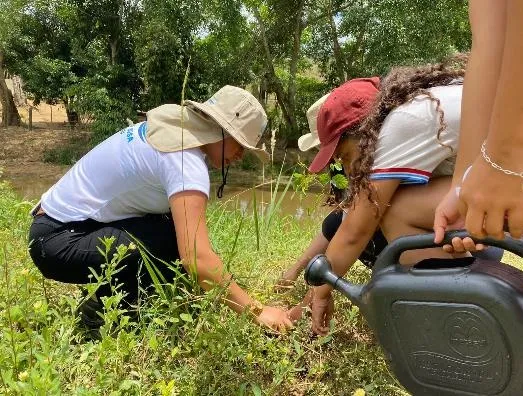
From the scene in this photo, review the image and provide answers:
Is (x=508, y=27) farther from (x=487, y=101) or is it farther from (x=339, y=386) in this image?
(x=339, y=386)

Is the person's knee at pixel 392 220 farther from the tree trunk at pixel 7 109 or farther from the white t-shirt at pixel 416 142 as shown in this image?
the tree trunk at pixel 7 109

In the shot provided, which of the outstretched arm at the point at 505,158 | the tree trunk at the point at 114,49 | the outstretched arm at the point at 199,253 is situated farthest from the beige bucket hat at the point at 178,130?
the tree trunk at the point at 114,49

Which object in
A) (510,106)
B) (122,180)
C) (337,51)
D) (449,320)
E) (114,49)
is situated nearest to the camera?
(510,106)

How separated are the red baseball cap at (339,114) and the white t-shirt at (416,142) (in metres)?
0.14

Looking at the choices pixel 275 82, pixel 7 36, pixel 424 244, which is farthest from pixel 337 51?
pixel 424 244

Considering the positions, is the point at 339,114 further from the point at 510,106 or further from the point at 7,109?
the point at 7,109

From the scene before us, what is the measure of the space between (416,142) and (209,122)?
2.53ft

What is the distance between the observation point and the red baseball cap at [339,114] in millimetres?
1813

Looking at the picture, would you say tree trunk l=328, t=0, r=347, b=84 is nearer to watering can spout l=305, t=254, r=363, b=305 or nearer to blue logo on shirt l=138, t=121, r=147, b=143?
blue logo on shirt l=138, t=121, r=147, b=143

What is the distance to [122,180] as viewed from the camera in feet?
6.52

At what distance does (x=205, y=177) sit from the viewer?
6.21 feet

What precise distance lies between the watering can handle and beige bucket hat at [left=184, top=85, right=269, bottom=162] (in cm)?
92

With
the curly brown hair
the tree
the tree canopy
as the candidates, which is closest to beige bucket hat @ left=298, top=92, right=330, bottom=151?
the curly brown hair

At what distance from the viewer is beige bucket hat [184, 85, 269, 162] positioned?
2027mm
